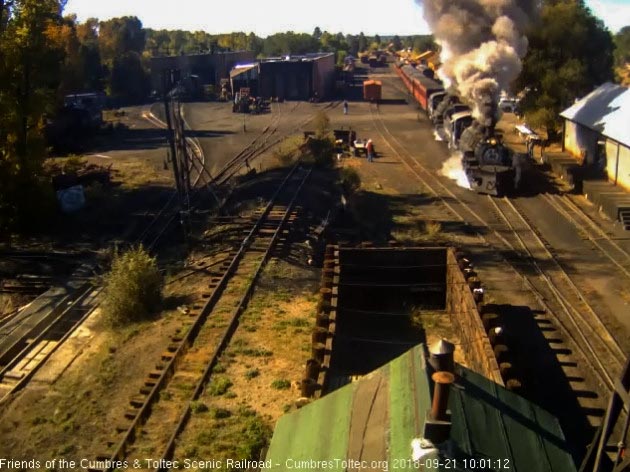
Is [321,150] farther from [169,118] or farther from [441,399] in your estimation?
[441,399]

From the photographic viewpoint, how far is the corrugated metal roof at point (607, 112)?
86.8 feet

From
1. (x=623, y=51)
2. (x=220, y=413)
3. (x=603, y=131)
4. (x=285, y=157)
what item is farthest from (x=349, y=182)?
(x=623, y=51)

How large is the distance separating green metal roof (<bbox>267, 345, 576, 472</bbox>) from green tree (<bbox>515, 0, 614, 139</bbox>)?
3214cm

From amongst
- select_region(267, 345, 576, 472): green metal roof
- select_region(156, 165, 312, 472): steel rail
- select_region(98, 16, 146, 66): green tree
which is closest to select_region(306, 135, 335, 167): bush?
select_region(156, 165, 312, 472): steel rail

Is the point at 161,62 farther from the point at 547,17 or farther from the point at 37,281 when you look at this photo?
the point at 37,281

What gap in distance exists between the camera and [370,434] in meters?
4.64

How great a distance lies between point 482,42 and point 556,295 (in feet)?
60.6

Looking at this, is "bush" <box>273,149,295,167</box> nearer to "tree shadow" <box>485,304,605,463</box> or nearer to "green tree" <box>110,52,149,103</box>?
"tree shadow" <box>485,304,605,463</box>

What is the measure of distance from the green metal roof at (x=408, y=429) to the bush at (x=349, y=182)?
20803mm

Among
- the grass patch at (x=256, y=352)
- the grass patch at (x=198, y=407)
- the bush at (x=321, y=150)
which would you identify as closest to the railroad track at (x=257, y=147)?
the bush at (x=321, y=150)

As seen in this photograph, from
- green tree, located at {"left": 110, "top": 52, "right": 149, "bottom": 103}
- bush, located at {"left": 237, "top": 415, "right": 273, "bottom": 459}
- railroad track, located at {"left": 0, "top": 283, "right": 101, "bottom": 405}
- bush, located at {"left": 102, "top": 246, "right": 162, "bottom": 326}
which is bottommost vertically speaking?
railroad track, located at {"left": 0, "top": 283, "right": 101, "bottom": 405}

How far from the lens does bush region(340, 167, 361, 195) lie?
86.9 feet

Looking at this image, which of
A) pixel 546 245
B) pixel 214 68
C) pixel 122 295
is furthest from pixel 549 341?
pixel 214 68

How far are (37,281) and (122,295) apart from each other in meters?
5.72
